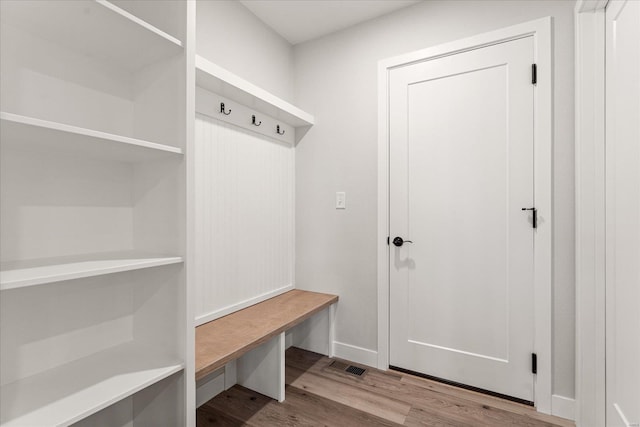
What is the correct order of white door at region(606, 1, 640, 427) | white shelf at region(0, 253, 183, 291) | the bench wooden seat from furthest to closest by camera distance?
the bench wooden seat → white door at region(606, 1, 640, 427) → white shelf at region(0, 253, 183, 291)

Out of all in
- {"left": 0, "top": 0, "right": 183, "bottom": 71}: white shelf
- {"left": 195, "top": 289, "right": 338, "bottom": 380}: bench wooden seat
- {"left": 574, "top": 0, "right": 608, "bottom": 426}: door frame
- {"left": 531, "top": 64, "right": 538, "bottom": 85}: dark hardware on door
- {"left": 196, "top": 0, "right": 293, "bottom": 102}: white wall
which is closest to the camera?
{"left": 0, "top": 0, "right": 183, "bottom": 71}: white shelf

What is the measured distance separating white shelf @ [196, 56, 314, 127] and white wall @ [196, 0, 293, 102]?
0.77 feet

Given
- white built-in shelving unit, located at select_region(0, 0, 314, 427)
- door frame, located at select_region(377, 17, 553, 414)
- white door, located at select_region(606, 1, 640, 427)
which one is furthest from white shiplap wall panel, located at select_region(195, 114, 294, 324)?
white door, located at select_region(606, 1, 640, 427)

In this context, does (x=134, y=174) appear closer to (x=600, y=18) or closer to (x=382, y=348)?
(x=382, y=348)

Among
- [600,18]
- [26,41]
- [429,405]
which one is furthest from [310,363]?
[600,18]

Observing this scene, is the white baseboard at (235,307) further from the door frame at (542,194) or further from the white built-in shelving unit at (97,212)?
the door frame at (542,194)

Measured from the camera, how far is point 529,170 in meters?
1.82

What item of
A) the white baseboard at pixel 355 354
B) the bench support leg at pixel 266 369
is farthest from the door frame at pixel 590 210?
the bench support leg at pixel 266 369

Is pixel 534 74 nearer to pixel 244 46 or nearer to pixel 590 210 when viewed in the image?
pixel 590 210

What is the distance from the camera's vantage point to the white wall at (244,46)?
1.90m

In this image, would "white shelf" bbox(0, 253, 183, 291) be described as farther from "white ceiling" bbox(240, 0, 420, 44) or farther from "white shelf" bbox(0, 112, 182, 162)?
"white ceiling" bbox(240, 0, 420, 44)

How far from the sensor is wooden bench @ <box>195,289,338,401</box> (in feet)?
5.02

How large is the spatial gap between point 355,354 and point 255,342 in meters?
1.02

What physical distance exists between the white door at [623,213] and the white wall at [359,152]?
22 cm
